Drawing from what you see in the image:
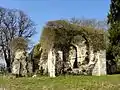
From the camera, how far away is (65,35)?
33844 millimetres

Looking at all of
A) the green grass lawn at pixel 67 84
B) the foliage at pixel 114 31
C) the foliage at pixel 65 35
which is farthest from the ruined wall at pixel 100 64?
the green grass lawn at pixel 67 84

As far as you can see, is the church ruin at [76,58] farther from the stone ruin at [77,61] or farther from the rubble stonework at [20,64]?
the rubble stonework at [20,64]

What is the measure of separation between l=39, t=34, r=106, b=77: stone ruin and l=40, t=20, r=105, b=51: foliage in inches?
23.6

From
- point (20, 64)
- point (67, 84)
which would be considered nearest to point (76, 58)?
point (20, 64)

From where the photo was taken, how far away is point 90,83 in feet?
74.5

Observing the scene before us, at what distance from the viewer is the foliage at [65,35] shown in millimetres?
32500

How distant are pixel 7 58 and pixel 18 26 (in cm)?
611

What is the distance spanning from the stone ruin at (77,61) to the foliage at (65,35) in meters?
0.60

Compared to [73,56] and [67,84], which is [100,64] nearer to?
[73,56]

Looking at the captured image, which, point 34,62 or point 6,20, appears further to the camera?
point 6,20

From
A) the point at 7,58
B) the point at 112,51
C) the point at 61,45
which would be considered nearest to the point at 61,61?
the point at 61,45

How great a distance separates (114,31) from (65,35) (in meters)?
4.80

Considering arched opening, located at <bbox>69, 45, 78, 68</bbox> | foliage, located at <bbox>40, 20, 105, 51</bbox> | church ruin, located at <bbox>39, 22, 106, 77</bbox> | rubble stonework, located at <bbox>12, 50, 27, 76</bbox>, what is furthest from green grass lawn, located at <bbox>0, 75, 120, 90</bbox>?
arched opening, located at <bbox>69, 45, 78, 68</bbox>

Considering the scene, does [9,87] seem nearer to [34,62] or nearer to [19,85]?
[19,85]
